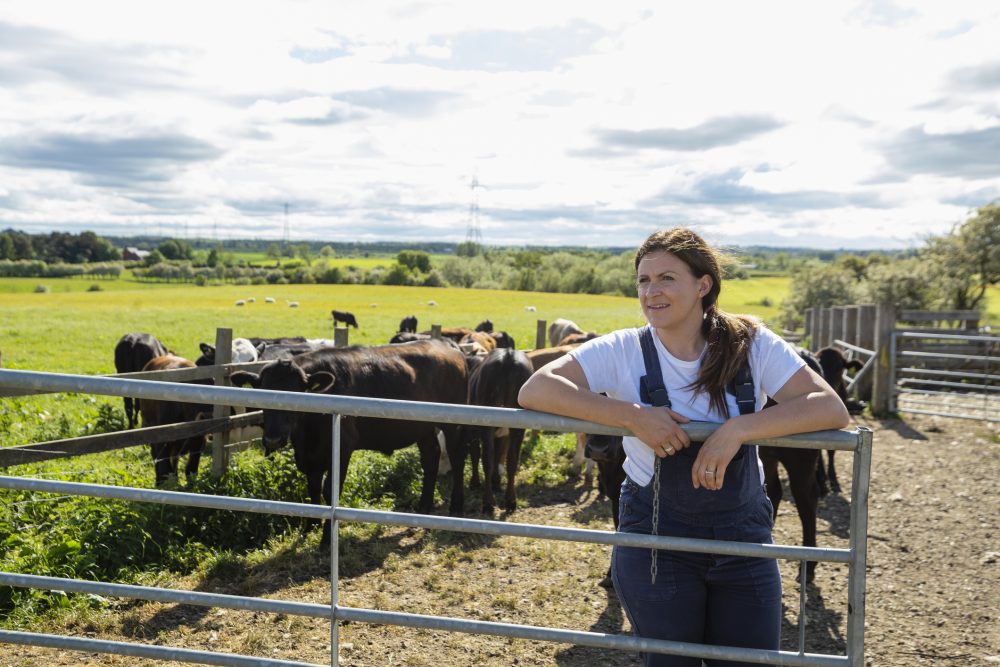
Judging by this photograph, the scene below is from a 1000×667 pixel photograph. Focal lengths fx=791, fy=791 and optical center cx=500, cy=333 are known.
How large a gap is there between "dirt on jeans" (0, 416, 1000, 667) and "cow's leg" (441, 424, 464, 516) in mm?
511

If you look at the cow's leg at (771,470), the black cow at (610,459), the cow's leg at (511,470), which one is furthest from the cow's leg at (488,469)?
the cow's leg at (771,470)

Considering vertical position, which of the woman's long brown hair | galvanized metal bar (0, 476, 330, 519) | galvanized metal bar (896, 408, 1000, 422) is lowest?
galvanized metal bar (896, 408, 1000, 422)

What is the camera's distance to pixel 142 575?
5.62m

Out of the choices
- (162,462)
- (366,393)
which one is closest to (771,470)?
(366,393)

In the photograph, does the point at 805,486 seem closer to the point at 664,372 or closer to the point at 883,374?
the point at 664,372

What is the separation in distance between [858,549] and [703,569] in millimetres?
469

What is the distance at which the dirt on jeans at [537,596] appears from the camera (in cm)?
479

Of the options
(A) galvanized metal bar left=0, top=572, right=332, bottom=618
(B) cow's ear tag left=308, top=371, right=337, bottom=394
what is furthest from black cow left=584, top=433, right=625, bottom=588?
(B) cow's ear tag left=308, top=371, right=337, bottom=394

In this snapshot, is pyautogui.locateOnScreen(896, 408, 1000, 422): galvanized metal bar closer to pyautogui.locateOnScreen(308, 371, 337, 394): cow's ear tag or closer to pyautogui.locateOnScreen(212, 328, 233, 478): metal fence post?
pyautogui.locateOnScreen(308, 371, 337, 394): cow's ear tag

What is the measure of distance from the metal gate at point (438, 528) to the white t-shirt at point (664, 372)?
0.55 ft

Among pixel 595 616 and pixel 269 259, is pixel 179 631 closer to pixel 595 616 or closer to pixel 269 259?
pixel 595 616

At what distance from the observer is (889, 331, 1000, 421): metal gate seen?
13727 millimetres

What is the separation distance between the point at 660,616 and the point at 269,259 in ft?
484

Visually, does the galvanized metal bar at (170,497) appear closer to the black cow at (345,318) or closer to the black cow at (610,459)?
the black cow at (610,459)
